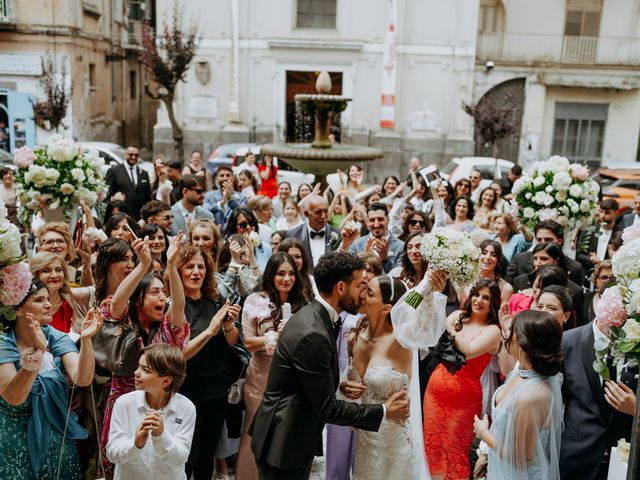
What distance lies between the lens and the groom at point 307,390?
12.0ft

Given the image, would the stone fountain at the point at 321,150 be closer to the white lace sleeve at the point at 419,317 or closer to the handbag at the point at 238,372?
the handbag at the point at 238,372

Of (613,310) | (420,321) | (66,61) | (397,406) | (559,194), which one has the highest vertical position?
(66,61)

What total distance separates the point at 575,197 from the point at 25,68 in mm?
21038

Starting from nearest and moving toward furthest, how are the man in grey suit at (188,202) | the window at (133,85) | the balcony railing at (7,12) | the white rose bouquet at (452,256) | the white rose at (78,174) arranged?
the white rose bouquet at (452,256) → the white rose at (78,174) → the man in grey suit at (188,202) → the balcony railing at (7,12) → the window at (133,85)

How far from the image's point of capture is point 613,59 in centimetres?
2453

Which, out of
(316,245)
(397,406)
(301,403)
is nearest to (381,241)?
(316,245)

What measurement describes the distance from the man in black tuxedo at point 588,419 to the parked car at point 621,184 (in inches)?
459

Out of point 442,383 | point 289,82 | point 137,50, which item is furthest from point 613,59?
point 442,383

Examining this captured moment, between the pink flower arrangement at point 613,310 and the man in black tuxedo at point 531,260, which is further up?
the pink flower arrangement at point 613,310

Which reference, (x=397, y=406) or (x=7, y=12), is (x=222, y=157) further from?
(x=397, y=406)

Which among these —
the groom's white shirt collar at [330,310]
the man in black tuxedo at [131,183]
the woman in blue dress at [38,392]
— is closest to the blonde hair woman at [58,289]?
the woman in blue dress at [38,392]

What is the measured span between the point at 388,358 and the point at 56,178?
4.57m

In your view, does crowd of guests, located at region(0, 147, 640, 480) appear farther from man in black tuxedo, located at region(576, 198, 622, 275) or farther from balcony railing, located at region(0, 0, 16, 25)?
balcony railing, located at region(0, 0, 16, 25)

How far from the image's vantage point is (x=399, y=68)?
2292cm
